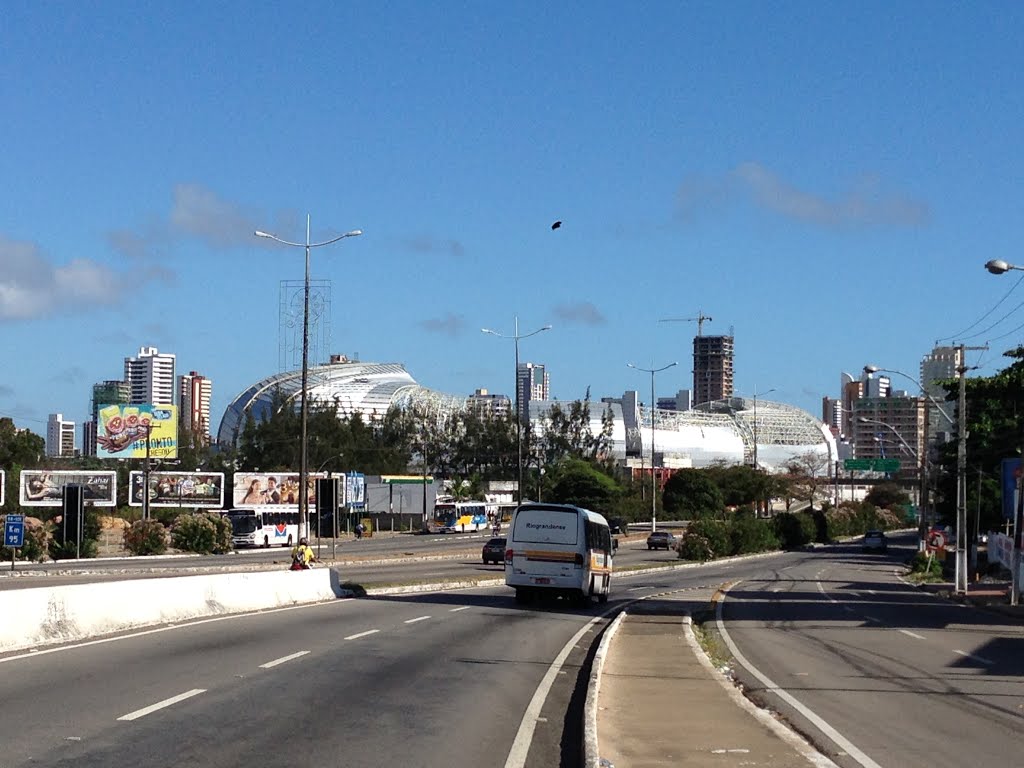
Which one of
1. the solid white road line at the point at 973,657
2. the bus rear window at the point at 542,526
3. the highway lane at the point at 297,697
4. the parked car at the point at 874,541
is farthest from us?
the parked car at the point at 874,541

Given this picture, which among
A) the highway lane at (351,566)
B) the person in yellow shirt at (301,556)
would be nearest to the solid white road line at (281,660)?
the highway lane at (351,566)

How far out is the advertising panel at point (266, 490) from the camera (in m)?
89.7

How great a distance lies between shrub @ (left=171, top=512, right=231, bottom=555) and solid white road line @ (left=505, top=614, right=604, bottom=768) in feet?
160

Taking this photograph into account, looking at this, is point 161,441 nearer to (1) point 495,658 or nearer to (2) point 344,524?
(2) point 344,524

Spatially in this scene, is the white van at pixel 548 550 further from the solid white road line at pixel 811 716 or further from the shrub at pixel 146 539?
the shrub at pixel 146 539

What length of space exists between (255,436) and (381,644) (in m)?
117

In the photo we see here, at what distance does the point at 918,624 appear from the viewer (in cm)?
3088

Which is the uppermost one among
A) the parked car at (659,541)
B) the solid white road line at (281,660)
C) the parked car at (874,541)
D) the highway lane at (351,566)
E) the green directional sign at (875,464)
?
the green directional sign at (875,464)

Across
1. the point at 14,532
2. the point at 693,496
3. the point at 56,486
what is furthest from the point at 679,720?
the point at 693,496

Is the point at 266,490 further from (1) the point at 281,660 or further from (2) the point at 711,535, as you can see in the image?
(1) the point at 281,660

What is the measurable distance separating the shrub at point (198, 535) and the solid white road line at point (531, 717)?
4871 cm

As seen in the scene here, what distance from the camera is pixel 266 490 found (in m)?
91.2

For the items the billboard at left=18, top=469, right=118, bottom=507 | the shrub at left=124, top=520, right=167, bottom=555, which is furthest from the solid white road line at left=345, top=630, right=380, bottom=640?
the billboard at left=18, top=469, right=118, bottom=507

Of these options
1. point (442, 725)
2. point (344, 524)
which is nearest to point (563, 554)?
point (442, 725)
